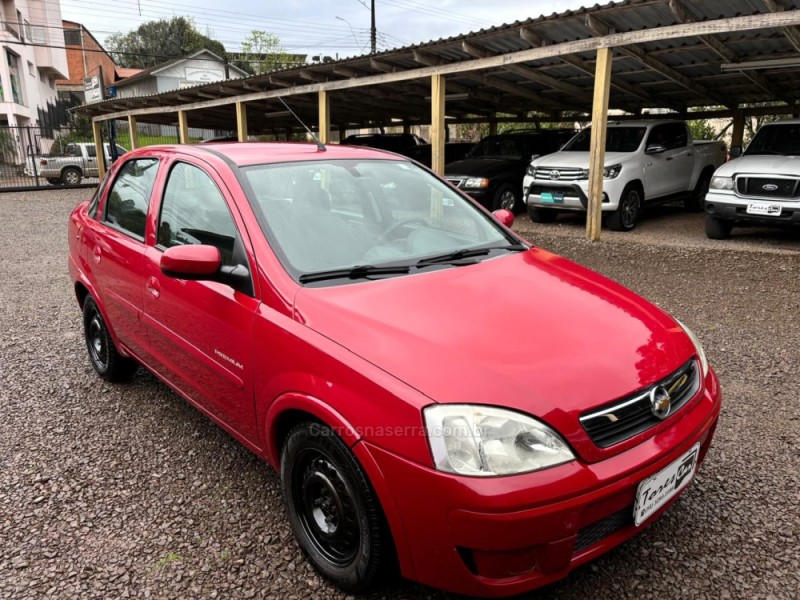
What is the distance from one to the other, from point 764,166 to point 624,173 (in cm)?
218

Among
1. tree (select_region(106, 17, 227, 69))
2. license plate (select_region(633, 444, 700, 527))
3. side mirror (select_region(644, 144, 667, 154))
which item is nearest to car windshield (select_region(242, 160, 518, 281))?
license plate (select_region(633, 444, 700, 527))

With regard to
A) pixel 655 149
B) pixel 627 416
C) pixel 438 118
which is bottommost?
pixel 627 416

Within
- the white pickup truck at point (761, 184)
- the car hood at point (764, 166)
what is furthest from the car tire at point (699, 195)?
the car hood at point (764, 166)

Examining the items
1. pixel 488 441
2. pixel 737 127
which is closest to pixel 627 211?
pixel 737 127

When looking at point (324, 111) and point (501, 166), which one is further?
point (324, 111)

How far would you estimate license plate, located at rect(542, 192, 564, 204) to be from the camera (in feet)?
34.1

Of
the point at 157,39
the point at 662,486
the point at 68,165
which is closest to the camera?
the point at 662,486

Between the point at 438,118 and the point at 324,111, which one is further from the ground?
the point at 324,111

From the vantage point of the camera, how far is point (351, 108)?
18.8 m

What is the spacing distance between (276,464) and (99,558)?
2.82ft

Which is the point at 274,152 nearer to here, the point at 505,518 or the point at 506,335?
the point at 506,335

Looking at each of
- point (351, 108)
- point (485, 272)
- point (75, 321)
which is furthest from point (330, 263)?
point (351, 108)

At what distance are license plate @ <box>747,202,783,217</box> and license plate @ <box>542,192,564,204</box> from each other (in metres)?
2.94

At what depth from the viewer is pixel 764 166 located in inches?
326
